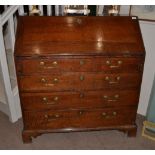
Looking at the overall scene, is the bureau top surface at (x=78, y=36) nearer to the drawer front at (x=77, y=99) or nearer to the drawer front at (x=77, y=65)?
the drawer front at (x=77, y=65)

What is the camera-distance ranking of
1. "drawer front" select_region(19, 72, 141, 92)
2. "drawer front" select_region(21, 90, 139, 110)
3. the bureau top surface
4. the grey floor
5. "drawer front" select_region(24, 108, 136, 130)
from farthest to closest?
the grey floor < "drawer front" select_region(24, 108, 136, 130) < "drawer front" select_region(21, 90, 139, 110) < "drawer front" select_region(19, 72, 141, 92) < the bureau top surface

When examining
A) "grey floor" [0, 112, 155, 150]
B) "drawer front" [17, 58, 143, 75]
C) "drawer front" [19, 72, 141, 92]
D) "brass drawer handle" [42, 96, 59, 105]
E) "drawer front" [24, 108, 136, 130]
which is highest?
"drawer front" [17, 58, 143, 75]

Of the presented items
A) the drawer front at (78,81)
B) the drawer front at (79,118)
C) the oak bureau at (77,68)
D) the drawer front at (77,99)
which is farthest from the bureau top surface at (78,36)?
the drawer front at (79,118)

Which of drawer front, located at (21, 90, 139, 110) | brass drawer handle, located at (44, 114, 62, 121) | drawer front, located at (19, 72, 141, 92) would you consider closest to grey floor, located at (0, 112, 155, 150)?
brass drawer handle, located at (44, 114, 62, 121)

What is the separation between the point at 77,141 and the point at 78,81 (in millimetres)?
755

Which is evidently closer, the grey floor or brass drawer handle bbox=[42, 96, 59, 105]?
brass drawer handle bbox=[42, 96, 59, 105]

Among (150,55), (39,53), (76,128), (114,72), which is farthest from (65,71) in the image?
(150,55)

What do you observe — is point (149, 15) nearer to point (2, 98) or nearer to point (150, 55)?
point (150, 55)

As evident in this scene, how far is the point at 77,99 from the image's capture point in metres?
2.16

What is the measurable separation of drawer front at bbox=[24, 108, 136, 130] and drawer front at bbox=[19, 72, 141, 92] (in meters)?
0.28

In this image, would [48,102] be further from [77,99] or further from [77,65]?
[77,65]

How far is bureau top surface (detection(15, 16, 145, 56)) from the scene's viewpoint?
1903 mm

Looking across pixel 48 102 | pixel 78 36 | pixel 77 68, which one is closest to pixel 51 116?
pixel 48 102

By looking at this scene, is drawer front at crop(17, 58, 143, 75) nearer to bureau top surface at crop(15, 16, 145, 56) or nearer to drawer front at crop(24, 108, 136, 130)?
bureau top surface at crop(15, 16, 145, 56)
